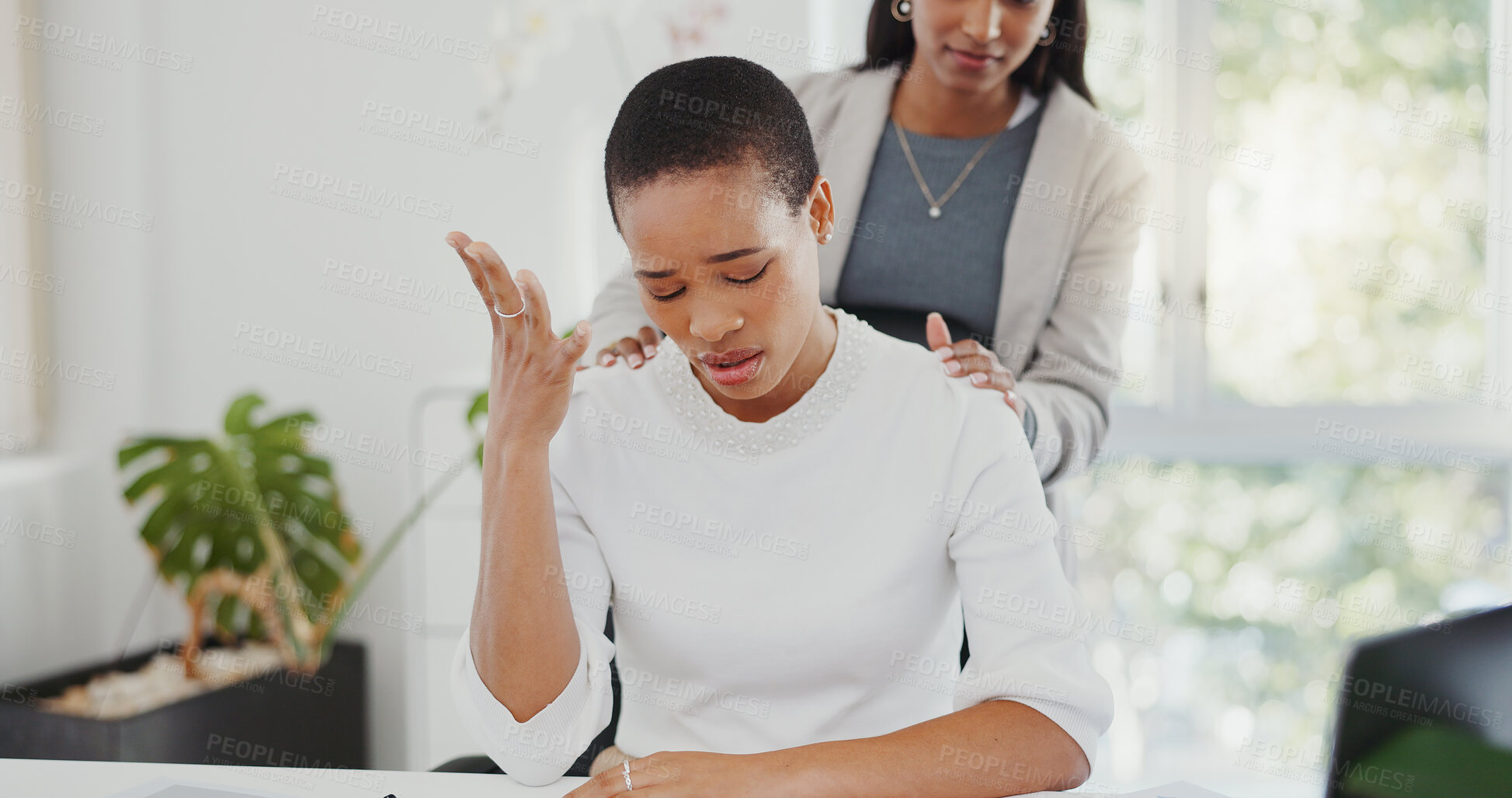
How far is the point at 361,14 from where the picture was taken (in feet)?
8.99

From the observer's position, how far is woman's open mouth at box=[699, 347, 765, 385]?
1.07 m

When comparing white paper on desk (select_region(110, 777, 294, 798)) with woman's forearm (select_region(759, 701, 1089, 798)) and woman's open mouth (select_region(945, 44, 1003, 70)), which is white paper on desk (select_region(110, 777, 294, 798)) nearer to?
woman's forearm (select_region(759, 701, 1089, 798))

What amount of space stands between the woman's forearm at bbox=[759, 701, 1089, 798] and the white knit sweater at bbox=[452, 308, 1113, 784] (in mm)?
78

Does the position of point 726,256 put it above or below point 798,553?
above

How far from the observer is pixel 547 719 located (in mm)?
1028

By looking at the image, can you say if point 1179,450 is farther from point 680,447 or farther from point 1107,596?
point 680,447

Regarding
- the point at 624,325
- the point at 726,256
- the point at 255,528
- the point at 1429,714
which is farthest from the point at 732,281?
the point at 255,528

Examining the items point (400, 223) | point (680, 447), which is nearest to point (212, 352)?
point (400, 223)

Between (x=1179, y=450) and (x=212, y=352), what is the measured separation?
2531mm

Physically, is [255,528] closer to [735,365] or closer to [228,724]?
[228,724]

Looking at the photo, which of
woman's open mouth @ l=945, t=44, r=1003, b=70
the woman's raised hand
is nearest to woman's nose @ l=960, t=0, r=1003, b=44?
woman's open mouth @ l=945, t=44, r=1003, b=70

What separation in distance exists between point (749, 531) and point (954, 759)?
321 millimetres

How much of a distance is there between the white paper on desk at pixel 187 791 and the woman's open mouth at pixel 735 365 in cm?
53

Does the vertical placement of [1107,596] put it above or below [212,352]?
below
